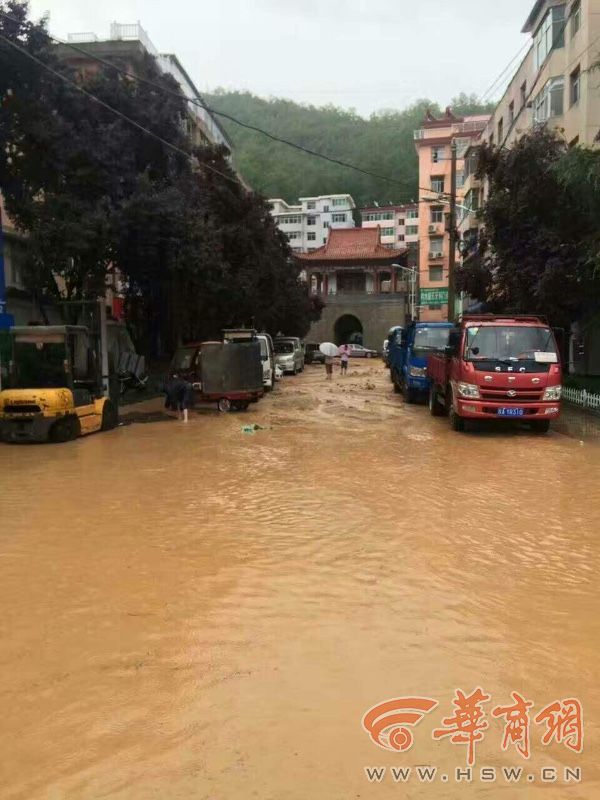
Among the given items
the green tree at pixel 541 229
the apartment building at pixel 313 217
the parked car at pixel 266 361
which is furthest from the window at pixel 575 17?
the apartment building at pixel 313 217

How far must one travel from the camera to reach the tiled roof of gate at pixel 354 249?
217ft

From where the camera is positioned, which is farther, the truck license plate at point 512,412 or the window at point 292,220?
the window at point 292,220

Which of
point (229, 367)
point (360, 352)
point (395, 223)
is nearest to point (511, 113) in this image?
point (229, 367)

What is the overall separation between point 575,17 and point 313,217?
68.8 metres

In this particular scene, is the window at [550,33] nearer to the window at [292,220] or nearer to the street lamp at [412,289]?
the street lamp at [412,289]

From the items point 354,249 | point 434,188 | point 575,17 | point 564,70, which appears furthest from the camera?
point 434,188

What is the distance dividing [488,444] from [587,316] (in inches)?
400

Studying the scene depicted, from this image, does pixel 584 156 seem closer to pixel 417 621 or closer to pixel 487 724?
pixel 417 621

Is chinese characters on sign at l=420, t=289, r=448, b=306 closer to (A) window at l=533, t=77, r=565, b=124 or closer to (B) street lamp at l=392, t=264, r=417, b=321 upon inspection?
(A) window at l=533, t=77, r=565, b=124

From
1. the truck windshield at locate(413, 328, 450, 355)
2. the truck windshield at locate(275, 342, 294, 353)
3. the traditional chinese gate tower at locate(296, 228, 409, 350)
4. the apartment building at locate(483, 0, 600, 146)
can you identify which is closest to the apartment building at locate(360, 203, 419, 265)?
the traditional chinese gate tower at locate(296, 228, 409, 350)

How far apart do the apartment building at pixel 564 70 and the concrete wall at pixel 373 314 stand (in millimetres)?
32378

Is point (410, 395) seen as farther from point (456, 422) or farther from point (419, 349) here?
point (456, 422)

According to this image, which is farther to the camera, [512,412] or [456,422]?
[456,422]

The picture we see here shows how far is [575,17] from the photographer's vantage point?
26.7 meters
